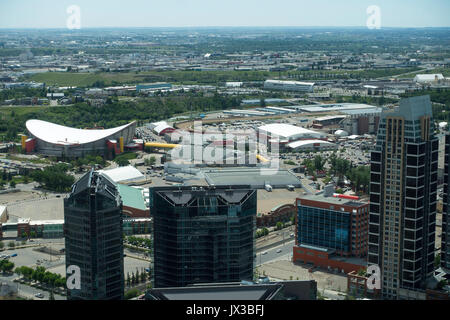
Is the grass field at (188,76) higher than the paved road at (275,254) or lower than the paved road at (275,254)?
higher

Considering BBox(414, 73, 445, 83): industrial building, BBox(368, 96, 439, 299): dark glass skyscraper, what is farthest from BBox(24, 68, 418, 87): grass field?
BBox(368, 96, 439, 299): dark glass skyscraper

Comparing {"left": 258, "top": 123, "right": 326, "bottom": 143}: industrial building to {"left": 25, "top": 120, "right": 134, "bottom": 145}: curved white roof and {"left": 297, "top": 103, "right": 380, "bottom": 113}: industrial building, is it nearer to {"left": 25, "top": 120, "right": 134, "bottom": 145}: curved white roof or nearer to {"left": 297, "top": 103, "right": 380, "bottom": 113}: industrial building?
{"left": 25, "top": 120, "right": 134, "bottom": 145}: curved white roof

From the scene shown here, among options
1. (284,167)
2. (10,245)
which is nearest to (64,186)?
(10,245)

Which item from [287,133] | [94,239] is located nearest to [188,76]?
[287,133]

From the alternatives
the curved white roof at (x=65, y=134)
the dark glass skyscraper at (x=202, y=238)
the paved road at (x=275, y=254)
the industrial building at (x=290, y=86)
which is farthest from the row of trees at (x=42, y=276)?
the industrial building at (x=290, y=86)

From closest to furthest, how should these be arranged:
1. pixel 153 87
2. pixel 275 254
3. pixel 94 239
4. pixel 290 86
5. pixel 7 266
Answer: pixel 94 239, pixel 7 266, pixel 275 254, pixel 153 87, pixel 290 86

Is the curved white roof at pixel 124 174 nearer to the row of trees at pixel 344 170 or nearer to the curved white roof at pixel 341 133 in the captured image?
the row of trees at pixel 344 170

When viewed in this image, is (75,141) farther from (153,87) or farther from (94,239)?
(153,87)
